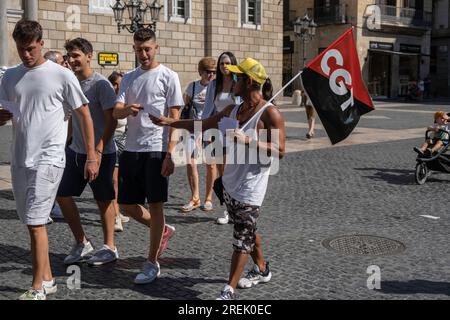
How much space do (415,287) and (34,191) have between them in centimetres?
281

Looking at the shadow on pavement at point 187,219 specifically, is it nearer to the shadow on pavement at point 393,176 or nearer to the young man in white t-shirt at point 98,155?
the young man in white t-shirt at point 98,155

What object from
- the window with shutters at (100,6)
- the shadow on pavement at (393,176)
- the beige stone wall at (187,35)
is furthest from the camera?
the window with shutters at (100,6)

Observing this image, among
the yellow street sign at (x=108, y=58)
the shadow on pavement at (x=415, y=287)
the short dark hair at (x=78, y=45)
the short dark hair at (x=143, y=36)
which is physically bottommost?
the shadow on pavement at (x=415, y=287)

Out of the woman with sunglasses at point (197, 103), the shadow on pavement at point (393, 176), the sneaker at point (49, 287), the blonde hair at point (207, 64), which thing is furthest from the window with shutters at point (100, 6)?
the sneaker at point (49, 287)

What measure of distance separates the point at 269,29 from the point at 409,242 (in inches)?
1057

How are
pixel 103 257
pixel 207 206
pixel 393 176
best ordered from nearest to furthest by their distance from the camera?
1. pixel 103 257
2. pixel 207 206
3. pixel 393 176

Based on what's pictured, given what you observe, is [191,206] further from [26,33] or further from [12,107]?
[26,33]

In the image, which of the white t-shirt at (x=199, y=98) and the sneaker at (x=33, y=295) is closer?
the sneaker at (x=33, y=295)

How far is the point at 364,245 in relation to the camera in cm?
529

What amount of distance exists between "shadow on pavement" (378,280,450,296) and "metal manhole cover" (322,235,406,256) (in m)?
0.76

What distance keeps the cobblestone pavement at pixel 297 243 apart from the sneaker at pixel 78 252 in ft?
0.34

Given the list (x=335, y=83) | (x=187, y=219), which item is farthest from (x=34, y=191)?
(x=187, y=219)

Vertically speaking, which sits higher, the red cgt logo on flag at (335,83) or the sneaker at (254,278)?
the red cgt logo on flag at (335,83)

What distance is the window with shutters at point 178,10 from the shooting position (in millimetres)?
26188
